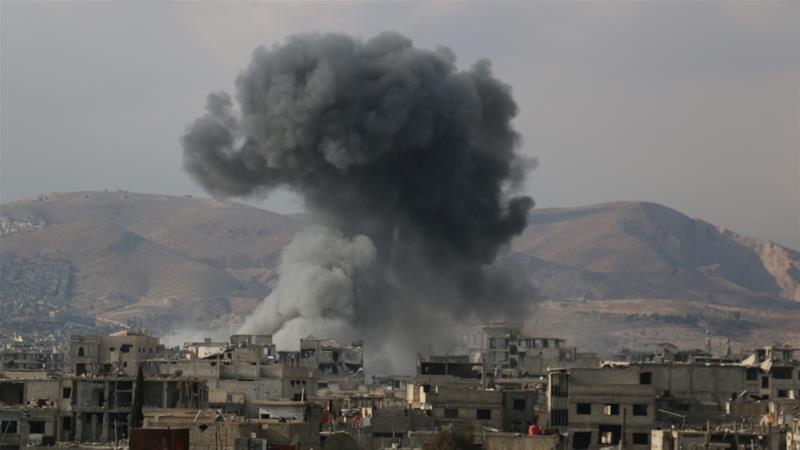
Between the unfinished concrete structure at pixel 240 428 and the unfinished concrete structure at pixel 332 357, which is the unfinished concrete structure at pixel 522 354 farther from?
the unfinished concrete structure at pixel 240 428

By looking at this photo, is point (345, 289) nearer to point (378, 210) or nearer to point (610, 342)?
point (378, 210)

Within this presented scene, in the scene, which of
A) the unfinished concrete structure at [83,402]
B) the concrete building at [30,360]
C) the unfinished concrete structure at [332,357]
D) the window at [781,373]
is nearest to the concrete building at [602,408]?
the unfinished concrete structure at [83,402]

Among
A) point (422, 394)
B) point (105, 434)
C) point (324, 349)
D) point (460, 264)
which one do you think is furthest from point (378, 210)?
point (105, 434)

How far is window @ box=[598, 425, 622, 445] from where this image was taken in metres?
47.8

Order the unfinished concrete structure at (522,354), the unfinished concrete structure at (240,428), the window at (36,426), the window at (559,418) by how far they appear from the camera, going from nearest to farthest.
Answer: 1. the unfinished concrete structure at (240,428)
2. the window at (36,426)
3. the window at (559,418)
4. the unfinished concrete structure at (522,354)

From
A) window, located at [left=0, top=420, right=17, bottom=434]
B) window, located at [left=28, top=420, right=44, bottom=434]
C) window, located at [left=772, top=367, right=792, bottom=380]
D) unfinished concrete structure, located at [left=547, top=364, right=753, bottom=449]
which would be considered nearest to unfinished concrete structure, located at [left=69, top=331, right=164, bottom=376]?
window, located at [left=772, top=367, right=792, bottom=380]

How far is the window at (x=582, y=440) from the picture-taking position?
1867 inches

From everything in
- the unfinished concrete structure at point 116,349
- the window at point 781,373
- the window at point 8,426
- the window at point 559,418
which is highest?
the unfinished concrete structure at point 116,349

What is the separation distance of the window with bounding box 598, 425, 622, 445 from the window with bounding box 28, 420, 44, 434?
11.4 m

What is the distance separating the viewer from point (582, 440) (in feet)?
157

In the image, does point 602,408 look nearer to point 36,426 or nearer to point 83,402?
point 83,402

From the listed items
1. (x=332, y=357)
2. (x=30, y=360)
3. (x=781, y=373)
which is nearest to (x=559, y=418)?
(x=781, y=373)

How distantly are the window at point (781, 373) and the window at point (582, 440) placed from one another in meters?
17.7

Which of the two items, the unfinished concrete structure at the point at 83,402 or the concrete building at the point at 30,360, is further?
the concrete building at the point at 30,360
